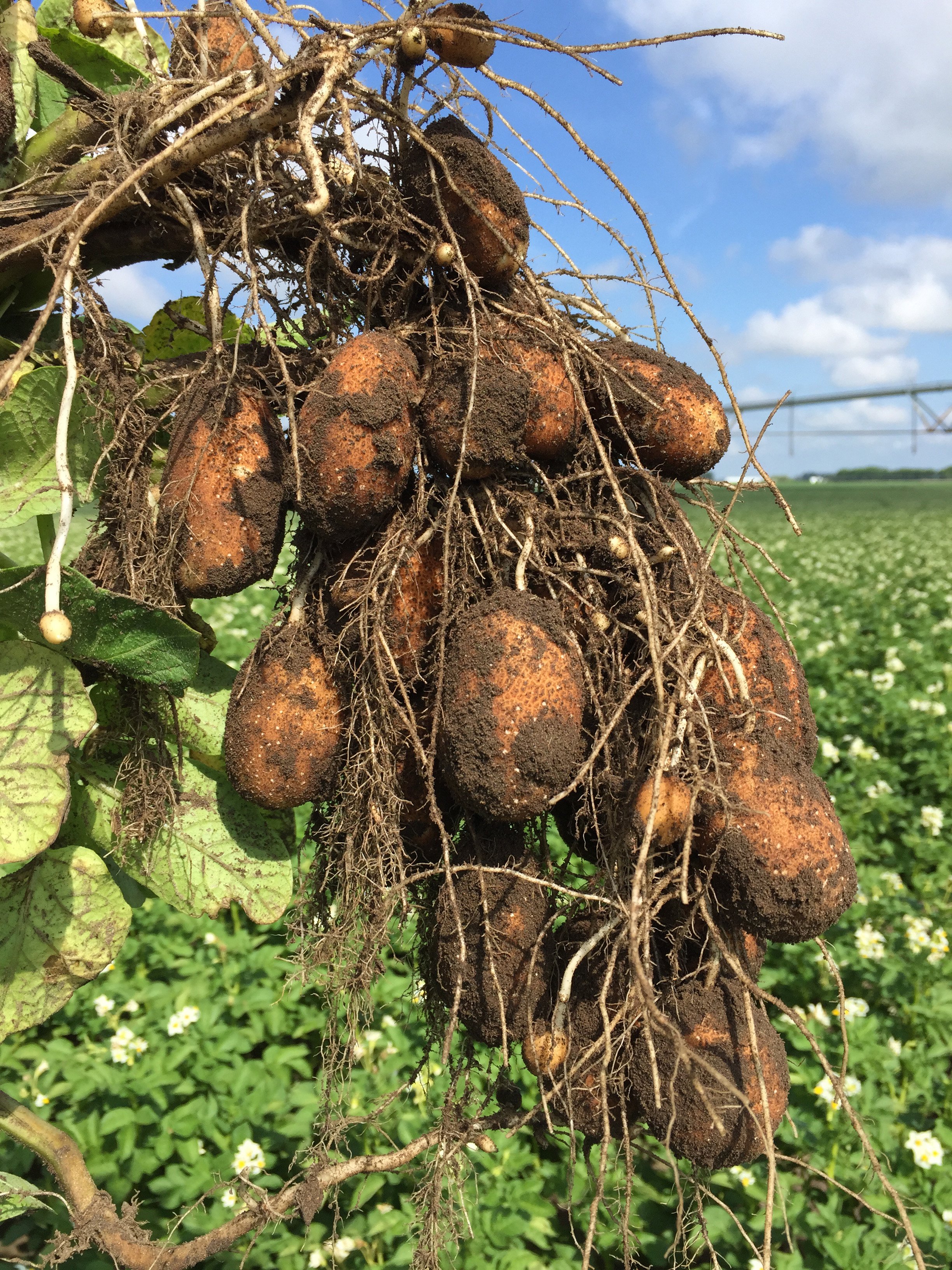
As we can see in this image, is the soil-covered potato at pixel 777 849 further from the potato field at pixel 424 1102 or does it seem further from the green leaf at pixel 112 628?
the green leaf at pixel 112 628

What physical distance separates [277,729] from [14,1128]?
82 cm

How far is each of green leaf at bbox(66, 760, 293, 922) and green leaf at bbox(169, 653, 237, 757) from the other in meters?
0.05

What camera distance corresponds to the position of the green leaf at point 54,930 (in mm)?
1327

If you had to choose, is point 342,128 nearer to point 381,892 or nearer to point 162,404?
point 162,404

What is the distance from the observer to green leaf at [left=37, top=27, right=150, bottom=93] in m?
1.41

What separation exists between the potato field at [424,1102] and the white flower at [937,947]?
11 mm

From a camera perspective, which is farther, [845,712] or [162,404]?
[845,712]

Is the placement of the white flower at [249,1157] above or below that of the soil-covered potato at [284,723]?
below

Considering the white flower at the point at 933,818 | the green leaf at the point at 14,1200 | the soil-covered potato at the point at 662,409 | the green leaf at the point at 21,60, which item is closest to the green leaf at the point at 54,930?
the green leaf at the point at 14,1200

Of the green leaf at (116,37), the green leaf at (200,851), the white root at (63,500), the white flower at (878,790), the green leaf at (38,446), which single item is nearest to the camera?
the white root at (63,500)

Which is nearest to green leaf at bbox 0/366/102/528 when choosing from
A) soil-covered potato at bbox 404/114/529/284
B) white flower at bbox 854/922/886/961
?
soil-covered potato at bbox 404/114/529/284

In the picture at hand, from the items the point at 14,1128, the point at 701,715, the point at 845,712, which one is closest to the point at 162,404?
the point at 701,715

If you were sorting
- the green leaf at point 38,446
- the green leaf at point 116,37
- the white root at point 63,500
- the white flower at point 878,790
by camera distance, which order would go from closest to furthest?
the white root at point 63,500 < the green leaf at point 38,446 < the green leaf at point 116,37 < the white flower at point 878,790

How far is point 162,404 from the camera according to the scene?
1469 millimetres
